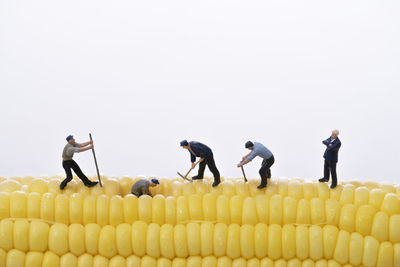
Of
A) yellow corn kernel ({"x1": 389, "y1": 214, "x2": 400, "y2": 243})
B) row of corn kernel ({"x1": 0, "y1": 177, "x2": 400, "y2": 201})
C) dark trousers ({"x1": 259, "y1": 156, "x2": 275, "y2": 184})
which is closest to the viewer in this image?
yellow corn kernel ({"x1": 389, "y1": 214, "x2": 400, "y2": 243})

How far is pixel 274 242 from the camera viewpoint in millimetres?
7625

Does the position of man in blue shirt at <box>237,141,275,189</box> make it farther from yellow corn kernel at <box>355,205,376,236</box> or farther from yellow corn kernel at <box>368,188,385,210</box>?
yellow corn kernel at <box>368,188,385,210</box>

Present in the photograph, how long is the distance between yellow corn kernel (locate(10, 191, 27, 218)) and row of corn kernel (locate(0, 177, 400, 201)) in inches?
11.7

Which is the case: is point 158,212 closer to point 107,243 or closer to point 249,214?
point 107,243

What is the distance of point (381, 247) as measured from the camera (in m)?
7.60

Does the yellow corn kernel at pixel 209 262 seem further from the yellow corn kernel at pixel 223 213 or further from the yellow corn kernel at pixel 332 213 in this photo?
the yellow corn kernel at pixel 332 213

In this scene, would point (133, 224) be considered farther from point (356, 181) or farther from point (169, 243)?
point (356, 181)

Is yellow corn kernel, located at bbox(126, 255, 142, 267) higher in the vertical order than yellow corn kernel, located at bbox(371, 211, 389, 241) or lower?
lower

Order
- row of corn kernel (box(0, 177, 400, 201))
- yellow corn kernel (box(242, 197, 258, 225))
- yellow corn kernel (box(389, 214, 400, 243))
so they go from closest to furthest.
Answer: yellow corn kernel (box(389, 214, 400, 243))
yellow corn kernel (box(242, 197, 258, 225))
row of corn kernel (box(0, 177, 400, 201))

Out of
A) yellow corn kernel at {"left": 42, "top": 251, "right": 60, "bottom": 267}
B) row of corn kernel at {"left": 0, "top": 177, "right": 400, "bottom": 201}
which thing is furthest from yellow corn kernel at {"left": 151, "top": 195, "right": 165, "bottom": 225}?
yellow corn kernel at {"left": 42, "top": 251, "right": 60, "bottom": 267}

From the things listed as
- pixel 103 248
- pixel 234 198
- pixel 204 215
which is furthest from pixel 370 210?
pixel 103 248

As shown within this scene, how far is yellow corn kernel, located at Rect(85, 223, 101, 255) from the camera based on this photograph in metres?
7.65

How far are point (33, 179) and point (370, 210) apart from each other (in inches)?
224

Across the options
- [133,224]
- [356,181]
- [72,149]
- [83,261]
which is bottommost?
[83,261]
